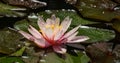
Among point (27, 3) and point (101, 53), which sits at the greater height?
point (27, 3)

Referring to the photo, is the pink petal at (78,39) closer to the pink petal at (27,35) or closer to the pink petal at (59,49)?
the pink petal at (59,49)

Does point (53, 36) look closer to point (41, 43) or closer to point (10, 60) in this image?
point (41, 43)

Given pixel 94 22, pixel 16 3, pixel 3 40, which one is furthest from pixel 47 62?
pixel 16 3

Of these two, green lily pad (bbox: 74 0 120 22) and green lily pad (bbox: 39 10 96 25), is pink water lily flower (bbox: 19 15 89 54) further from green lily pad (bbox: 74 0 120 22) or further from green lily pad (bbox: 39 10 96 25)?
green lily pad (bbox: 74 0 120 22)

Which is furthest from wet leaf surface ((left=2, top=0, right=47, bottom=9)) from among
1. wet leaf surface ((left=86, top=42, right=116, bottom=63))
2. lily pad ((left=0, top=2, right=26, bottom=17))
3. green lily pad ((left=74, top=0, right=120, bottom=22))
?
wet leaf surface ((left=86, top=42, right=116, bottom=63))

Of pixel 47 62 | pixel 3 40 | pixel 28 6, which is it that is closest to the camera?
pixel 47 62

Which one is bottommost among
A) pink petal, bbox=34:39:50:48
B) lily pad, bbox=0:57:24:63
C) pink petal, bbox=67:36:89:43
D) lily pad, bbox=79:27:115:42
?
lily pad, bbox=79:27:115:42

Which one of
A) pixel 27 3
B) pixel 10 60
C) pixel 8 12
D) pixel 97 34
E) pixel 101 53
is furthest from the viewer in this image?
pixel 27 3

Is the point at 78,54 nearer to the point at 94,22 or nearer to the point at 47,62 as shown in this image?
the point at 47,62

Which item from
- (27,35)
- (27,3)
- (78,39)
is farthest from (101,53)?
(27,3)
